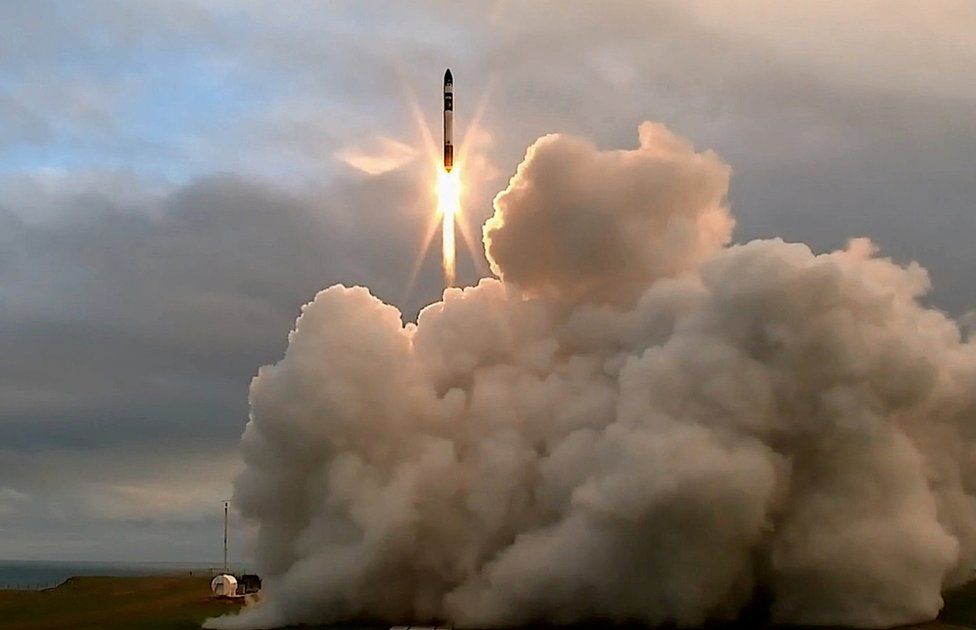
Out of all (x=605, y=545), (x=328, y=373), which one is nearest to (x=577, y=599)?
(x=605, y=545)

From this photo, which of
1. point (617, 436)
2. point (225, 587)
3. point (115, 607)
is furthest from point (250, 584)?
point (617, 436)

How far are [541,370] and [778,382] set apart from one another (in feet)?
40.9

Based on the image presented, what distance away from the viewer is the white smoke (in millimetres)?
49094

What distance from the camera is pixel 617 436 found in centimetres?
5028

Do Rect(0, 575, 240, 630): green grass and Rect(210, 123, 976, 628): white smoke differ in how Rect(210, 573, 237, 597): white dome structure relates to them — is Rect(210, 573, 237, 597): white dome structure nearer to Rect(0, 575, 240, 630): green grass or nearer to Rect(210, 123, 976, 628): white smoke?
Rect(0, 575, 240, 630): green grass

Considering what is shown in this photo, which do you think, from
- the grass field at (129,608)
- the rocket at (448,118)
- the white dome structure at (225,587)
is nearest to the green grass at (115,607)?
the grass field at (129,608)

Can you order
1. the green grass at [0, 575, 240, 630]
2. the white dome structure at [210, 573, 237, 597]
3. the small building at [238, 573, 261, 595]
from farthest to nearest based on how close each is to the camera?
the small building at [238, 573, 261, 595], the white dome structure at [210, 573, 237, 597], the green grass at [0, 575, 240, 630]

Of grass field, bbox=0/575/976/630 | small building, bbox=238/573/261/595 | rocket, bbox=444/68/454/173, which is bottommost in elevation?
grass field, bbox=0/575/976/630

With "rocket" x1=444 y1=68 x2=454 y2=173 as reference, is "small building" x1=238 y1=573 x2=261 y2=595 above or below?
below

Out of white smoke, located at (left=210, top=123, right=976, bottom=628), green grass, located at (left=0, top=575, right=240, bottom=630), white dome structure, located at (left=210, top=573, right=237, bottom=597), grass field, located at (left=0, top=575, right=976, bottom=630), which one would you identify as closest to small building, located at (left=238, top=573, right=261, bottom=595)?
white dome structure, located at (left=210, top=573, right=237, bottom=597)

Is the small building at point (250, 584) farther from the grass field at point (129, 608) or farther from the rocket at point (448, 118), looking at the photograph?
the rocket at point (448, 118)

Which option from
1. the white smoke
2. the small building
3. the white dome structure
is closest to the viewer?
the white smoke

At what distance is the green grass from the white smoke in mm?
4588

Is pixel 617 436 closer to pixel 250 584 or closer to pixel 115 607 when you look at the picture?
pixel 115 607
